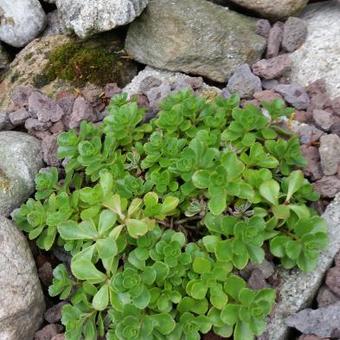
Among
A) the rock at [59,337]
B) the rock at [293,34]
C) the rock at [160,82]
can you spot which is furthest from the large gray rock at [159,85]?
the rock at [59,337]

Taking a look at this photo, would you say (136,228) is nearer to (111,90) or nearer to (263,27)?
(111,90)

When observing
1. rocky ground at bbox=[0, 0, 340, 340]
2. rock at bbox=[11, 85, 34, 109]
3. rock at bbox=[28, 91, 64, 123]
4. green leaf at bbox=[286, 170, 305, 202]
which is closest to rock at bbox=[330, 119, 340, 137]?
rocky ground at bbox=[0, 0, 340, 340]

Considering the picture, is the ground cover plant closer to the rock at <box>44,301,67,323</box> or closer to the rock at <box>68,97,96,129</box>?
the rock at <box>44,301,67,323</box>

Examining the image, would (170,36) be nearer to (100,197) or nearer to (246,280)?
(100,197)

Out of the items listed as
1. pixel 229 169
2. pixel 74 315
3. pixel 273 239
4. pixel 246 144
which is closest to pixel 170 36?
pixel 246 144

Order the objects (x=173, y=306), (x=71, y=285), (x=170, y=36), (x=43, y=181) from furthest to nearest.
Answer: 1. (x=170, y=36)
2. (x=43, y=181)
3. (x=71, y=285)
4. (x=173, y=306)

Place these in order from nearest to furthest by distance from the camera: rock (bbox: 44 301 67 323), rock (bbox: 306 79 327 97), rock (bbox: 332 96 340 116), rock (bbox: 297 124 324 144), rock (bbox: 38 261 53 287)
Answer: rock (bbox: 44 301 67 323)
rock (bbox: 38 261 53 287)
rock (bbox: 297 124 324 144)
rock (bbox: 332 96 340 116)
rock (bbox: 306 79 327 97)
